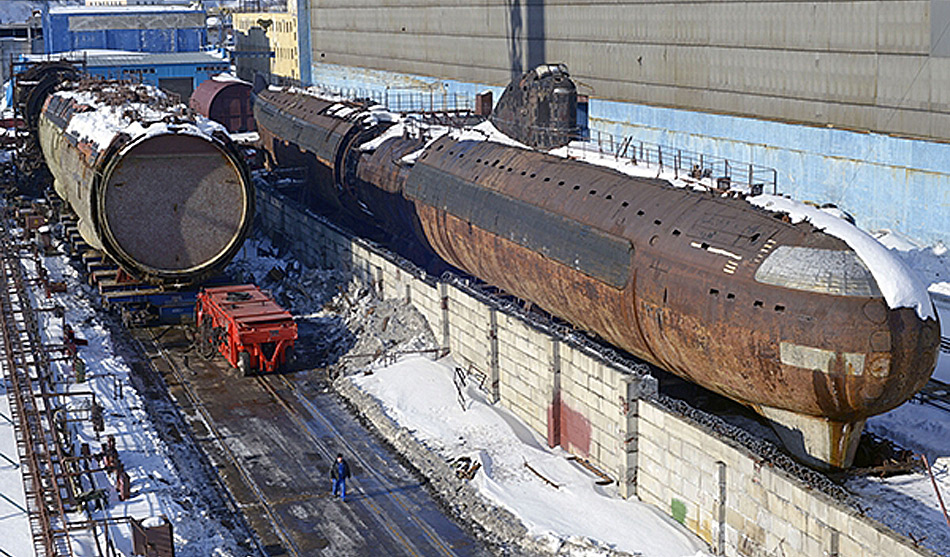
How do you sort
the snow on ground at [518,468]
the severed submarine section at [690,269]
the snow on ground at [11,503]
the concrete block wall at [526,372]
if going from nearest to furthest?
1. the severed submarine section at [690,269]
2. the snow on ground at [11,503]
3. the snow on ground at [518,468]
4. the concrete block wall at [526,372]

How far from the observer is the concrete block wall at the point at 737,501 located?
18.4 metres

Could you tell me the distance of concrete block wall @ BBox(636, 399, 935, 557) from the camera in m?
18.4

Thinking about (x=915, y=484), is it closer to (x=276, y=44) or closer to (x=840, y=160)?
(x=840, y=160)

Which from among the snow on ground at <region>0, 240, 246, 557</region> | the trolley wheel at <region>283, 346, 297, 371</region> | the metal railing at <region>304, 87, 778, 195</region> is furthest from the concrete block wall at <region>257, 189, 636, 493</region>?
the snow on ground at <region>0, 240, 246, 557</region>

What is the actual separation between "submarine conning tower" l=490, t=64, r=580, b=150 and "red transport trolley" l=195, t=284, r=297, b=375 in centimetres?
933

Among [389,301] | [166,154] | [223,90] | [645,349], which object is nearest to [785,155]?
[389,301]

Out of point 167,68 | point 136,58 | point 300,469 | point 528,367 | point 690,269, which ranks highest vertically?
point 136,58

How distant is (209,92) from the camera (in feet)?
214

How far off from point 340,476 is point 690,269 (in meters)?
8.42

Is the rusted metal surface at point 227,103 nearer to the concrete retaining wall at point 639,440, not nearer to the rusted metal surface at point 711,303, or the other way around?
the concrete retaining wall at point 639,440

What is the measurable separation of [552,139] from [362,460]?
41.9 ft

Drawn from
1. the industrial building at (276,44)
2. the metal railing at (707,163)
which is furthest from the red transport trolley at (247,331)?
the industrial building at (276,44)

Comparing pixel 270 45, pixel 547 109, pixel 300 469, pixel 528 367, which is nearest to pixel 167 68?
pixel 270 45

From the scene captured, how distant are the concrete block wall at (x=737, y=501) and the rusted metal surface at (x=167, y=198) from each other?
17.0 meters
